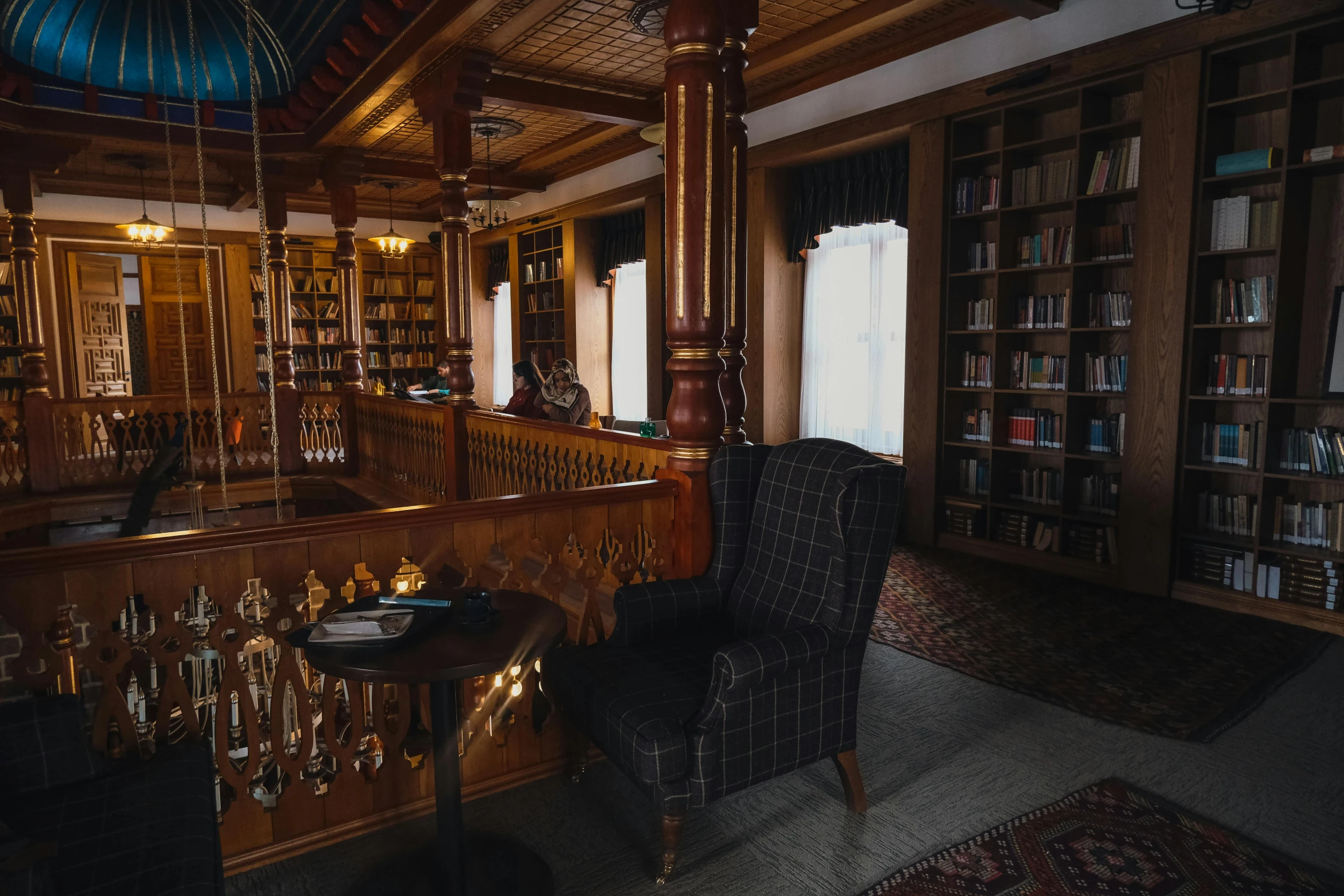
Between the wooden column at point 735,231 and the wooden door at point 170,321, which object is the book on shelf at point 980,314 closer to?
the wooden column at point 735,231

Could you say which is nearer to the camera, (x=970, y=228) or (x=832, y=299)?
(x=970, y=228)

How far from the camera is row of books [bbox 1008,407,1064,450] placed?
5348mm

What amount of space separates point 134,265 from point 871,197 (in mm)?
10242

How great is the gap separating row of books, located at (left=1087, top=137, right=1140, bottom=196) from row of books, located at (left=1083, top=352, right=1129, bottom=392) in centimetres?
96

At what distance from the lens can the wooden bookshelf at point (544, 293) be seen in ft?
33.3

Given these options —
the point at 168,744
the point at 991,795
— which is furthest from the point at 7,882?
the point at 991,795

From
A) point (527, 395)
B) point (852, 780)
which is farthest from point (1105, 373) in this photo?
point (527, 395)

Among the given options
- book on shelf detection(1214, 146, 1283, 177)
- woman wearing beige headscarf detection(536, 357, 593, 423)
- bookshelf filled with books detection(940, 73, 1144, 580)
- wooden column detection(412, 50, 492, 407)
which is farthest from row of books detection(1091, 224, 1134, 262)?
wooden column detection(412, 50, 492, 407)

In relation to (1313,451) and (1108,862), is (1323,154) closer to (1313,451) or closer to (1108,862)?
(1313,451)

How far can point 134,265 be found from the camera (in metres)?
11.5

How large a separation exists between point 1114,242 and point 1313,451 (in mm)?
1561

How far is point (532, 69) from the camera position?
6.50 m

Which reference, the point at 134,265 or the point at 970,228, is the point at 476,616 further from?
the point at 134,265

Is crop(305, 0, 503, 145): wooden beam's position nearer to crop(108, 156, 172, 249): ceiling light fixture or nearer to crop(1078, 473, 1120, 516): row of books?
crop(108, 156, 172, 249): ceiling light fixture
